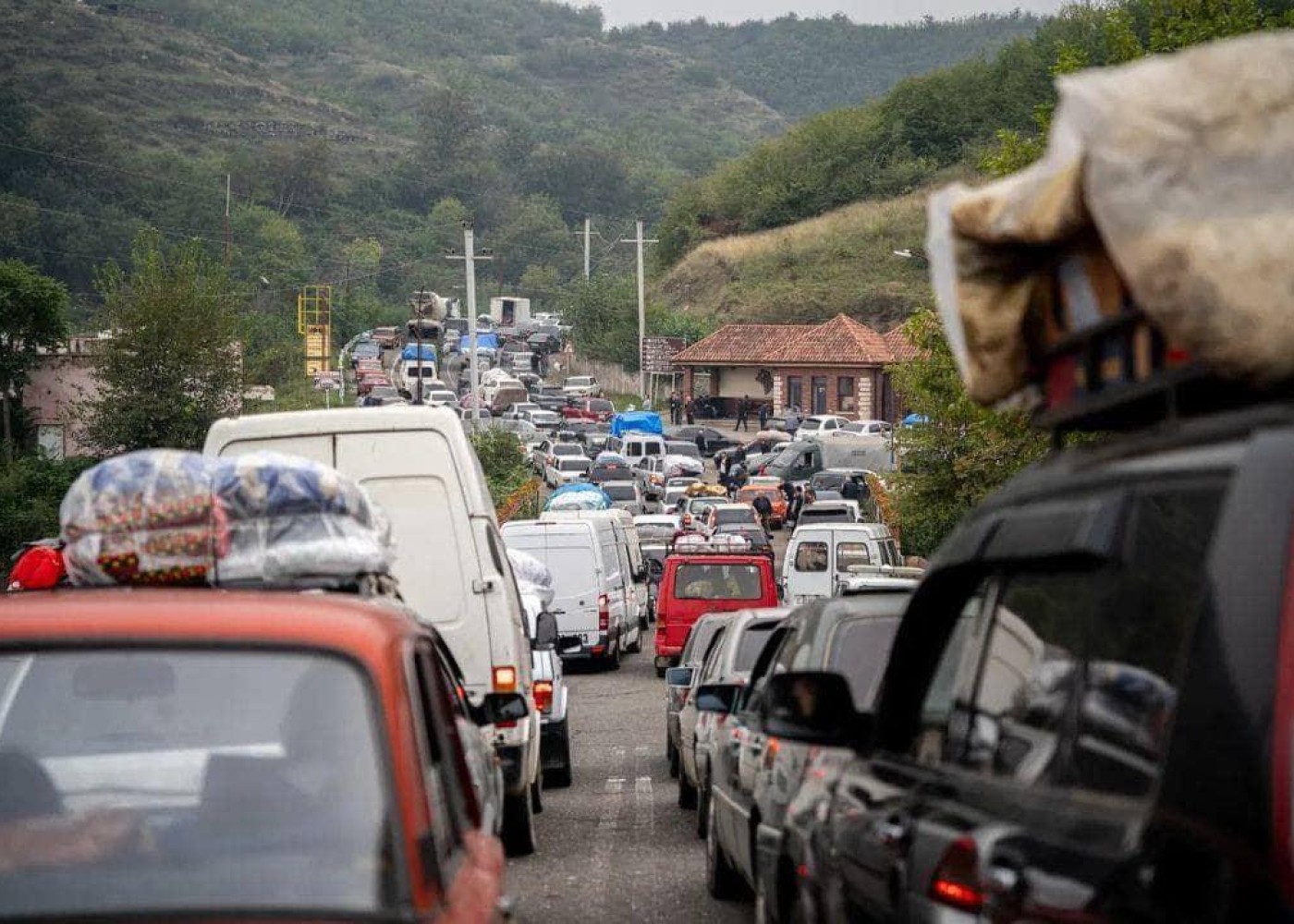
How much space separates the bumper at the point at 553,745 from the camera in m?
15.7

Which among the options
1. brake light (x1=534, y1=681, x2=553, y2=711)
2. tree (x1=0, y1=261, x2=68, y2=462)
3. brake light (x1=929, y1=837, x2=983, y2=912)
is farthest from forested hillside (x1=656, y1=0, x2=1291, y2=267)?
brake light (x1=929, y1=837, x2=983, y2=912)

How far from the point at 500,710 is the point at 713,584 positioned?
21246 millimetres

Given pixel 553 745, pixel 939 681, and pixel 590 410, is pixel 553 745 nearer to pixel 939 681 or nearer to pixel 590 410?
pixel 939 681

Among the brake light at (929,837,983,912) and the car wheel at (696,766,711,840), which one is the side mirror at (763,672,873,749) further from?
the car wheel at (696,766,711,840)

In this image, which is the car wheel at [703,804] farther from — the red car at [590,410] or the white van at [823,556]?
the red car at [590,410]

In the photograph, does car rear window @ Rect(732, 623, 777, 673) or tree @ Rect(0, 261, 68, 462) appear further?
tree @ Rect(0, 261, 68, 462)

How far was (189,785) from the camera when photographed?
4.66 m

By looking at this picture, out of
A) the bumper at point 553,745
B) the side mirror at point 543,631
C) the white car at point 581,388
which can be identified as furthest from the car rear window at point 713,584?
the white car at point 581,388

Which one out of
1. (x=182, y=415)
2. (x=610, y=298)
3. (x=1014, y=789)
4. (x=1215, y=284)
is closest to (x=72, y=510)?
A: (x=1014, y=789)

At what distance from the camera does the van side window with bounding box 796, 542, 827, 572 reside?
3288cm

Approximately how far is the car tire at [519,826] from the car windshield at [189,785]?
7300 mm

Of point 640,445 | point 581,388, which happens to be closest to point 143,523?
point 640,445

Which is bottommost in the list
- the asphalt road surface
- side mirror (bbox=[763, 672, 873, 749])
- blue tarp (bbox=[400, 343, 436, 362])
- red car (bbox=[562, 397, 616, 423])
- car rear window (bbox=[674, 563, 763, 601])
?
the asphalt road surface

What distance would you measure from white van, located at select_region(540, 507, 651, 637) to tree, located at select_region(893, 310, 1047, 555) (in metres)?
4.72
